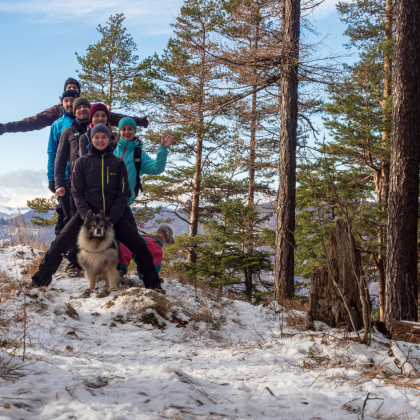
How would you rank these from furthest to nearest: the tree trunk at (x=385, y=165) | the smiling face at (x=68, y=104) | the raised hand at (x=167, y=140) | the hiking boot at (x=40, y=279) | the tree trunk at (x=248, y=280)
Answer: the tree trunk at (x=248, y=280) < the tree trunk at (x=385, y=165) < the smiling face at (x=68, y=104) < the raised hand at (x=167, y=140) < the hiking boot at (x=40, y=279)

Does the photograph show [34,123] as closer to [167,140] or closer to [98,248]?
[167,140]

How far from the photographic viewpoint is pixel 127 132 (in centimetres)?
591

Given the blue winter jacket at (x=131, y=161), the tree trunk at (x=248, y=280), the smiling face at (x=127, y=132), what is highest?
the smiling face at (x=127, y=132)

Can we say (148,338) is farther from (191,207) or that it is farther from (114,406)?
(191,207)

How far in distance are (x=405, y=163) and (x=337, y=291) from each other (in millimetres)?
4043

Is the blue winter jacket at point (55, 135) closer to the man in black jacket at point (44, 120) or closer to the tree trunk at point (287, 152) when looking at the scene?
the man in black jacket at point (44, 120)

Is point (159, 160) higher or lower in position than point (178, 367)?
higher

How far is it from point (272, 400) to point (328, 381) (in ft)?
1.89

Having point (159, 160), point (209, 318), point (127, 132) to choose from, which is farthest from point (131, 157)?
point (209, 318)

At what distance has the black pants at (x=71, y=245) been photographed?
523cm

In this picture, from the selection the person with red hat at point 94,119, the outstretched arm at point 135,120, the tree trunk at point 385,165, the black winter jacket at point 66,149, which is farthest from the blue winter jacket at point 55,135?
the tree trunk at point 385,165

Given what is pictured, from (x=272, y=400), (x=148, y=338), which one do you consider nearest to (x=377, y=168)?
(x=148, y=338)

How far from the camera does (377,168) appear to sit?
12.9 metres

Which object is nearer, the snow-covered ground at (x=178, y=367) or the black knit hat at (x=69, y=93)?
the snow-covered ground at (x=178, y=367)
